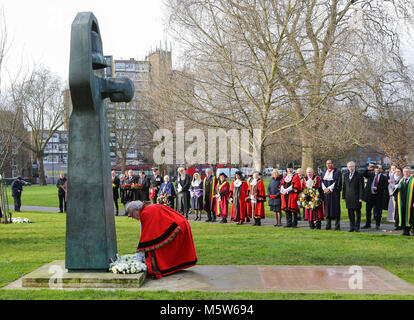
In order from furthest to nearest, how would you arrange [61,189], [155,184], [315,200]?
[61,189] → [155,184] → [315,200]

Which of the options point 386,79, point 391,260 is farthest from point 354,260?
point 386,79

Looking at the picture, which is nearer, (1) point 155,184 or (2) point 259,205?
(2) point 259,205

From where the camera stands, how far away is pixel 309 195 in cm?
1515

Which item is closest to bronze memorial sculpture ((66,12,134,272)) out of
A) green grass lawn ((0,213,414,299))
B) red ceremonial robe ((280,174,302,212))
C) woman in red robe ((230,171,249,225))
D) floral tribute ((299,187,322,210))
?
green grass lawn ((0,213,414,299))

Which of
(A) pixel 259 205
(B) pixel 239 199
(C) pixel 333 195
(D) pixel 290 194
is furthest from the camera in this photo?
(B) pixel 239 199

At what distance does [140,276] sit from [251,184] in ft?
33.4

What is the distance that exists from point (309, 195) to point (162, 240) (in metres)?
8.22

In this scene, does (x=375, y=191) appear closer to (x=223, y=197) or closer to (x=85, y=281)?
(x=223, y=197)

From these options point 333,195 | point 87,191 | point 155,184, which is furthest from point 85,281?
point 155,184

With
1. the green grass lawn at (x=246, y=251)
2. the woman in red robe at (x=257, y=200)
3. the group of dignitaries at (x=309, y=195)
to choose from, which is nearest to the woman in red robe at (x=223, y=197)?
the group of dignitaries at (x=309, y=195)

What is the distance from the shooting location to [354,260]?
9672mm

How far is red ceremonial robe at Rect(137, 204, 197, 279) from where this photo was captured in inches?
317

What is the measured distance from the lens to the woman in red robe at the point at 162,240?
8.05 m

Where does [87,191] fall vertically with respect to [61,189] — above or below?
above
